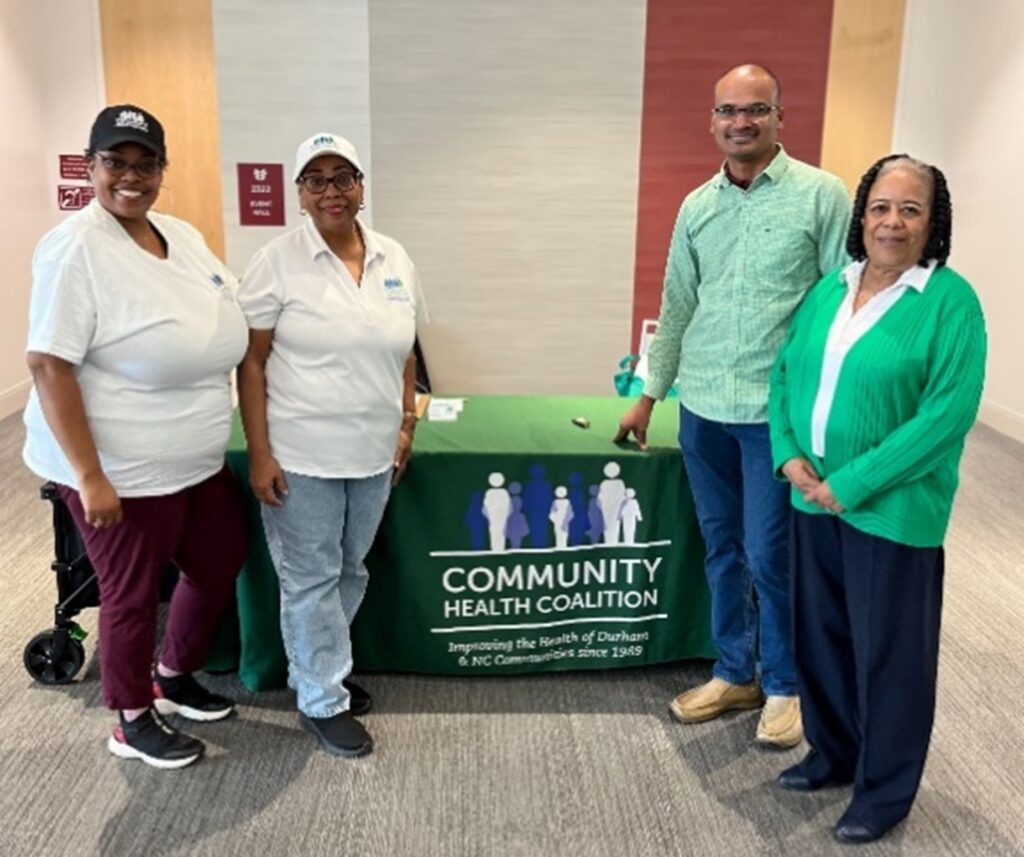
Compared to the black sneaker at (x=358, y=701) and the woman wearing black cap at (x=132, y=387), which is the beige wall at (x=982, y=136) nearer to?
the black sneaker at (x=358, y=701)

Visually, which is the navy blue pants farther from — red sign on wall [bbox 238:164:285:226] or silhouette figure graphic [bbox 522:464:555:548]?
red sign on wall [bbox 238:164:285:226]

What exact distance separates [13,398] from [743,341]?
4.90 metres

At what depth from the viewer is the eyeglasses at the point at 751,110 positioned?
203cm

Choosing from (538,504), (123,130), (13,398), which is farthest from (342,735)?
(13,398)

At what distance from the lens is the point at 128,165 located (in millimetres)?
1923

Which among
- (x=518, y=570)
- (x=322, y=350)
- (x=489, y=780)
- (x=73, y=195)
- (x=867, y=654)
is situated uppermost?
(x=73, y=195)

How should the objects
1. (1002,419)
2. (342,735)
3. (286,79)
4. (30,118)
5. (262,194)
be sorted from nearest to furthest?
(342,735) → (286,79) → (262,194) → (1002,419) → (30,118)

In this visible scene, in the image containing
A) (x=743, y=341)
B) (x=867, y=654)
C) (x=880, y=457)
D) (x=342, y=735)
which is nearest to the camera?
(x=880, y=457)

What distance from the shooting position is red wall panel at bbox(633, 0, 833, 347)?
514 centimetres

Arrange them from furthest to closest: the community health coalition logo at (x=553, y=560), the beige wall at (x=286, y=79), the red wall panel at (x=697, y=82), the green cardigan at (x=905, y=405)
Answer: the red wall panel at (x=697, y=82), the beige wall at (x=286, y=79), the community health coalition logo at (x=553, y=560), the green cardigan at (x=905, y=405)

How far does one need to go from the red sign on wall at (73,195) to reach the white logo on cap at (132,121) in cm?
438

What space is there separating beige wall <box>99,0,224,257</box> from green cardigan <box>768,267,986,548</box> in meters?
4.42

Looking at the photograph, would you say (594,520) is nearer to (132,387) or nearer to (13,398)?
(132,387)

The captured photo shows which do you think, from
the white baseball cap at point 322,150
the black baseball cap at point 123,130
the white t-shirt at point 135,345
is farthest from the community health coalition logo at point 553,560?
the black baseball cap at point 123,130
